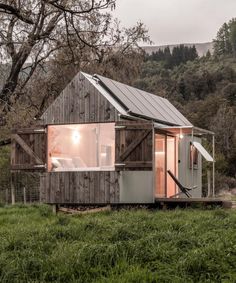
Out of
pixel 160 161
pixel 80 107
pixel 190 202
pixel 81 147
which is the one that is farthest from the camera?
pixel 160 161

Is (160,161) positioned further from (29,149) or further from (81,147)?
(29,149)

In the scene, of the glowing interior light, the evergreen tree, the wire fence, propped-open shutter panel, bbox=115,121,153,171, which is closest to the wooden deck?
propped-open shutter panel, bbox=115,121,153,171

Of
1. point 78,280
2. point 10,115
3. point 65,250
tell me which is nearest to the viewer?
point 78,280

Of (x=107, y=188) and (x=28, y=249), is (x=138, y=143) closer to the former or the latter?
(x=107, y=188)

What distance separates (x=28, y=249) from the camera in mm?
7094

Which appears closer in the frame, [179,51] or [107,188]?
[107,188]

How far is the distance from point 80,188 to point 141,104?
3571 mm

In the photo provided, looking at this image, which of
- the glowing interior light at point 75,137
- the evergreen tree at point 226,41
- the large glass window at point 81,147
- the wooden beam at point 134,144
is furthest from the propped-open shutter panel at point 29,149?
the evergreen tree at point 226,41

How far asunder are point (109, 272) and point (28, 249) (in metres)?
1.58

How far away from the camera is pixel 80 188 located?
15852 millimetres

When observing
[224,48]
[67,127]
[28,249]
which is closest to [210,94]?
[224,48]

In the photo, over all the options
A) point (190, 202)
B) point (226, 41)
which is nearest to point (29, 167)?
point (190, 202)

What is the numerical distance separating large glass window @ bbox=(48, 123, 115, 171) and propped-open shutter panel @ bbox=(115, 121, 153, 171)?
2.00 ft

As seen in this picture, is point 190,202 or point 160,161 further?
point 160,161
